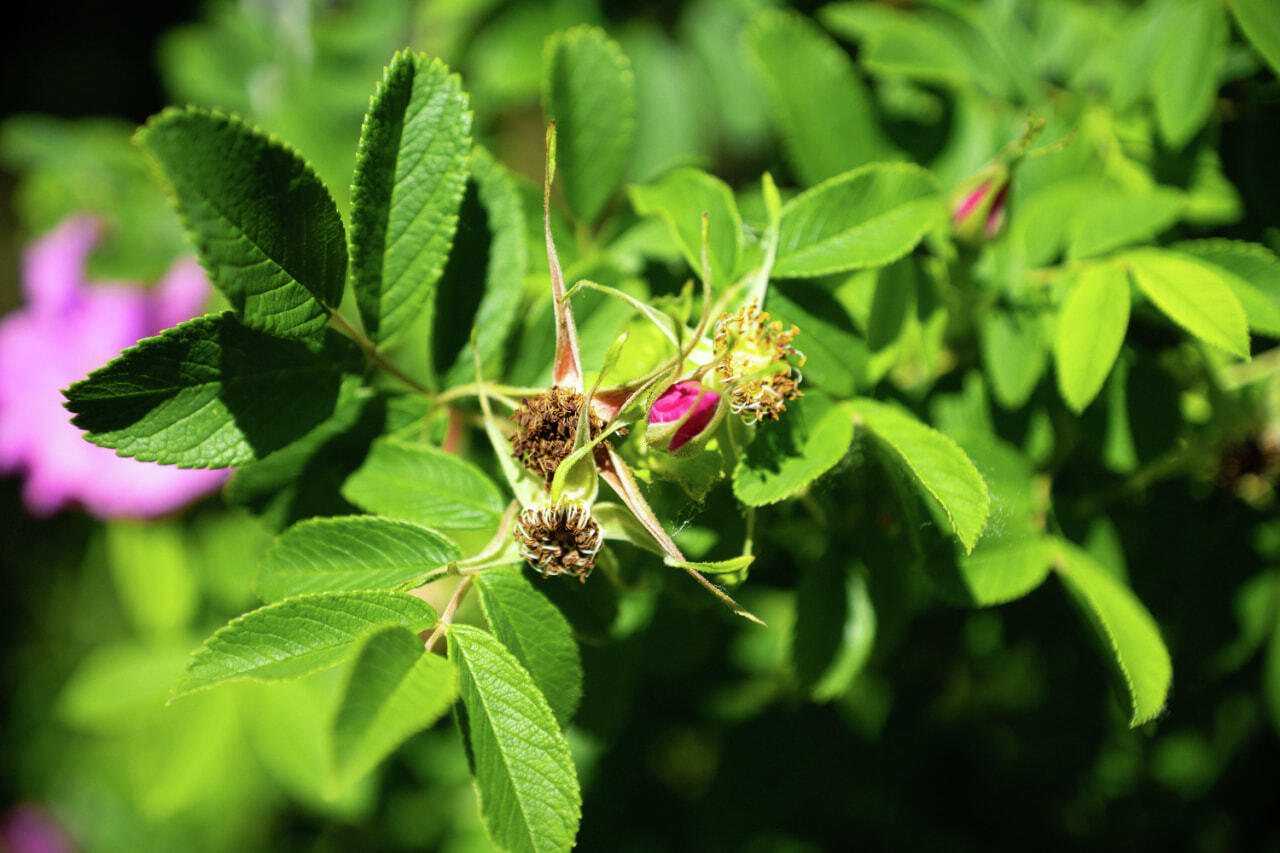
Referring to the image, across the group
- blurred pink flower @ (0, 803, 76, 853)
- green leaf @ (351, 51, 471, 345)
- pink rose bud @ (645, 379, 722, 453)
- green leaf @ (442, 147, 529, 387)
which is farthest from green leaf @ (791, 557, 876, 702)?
blurred pink flower @ (0, 803, 76, 853)

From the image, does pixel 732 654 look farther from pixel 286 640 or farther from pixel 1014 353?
pixel 286 640

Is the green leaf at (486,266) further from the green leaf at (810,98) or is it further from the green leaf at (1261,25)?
the green leaf at (1261,25)

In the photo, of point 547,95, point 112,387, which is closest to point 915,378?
point 547,95

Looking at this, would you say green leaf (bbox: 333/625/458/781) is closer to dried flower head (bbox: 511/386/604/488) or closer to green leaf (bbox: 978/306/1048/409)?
dried flower head (bbox: 511/386/604/488)

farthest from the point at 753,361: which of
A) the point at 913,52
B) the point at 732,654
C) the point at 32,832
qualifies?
the point at 32,832

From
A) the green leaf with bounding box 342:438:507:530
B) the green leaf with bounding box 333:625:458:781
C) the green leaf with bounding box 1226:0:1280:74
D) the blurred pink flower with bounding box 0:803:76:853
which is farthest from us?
the blurred pink flower with bounding box 0:803:76:853

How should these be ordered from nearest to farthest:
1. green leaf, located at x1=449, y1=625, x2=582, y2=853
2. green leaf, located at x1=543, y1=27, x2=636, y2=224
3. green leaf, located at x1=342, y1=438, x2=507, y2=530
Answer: green leaf, located at x1=449, y1=625, x2=582, y2=853
green leaf, located at x1=342, y1=438, x2=507, y2=530
green leaf, located at x1=543, y1=27, x2=636, y2=224

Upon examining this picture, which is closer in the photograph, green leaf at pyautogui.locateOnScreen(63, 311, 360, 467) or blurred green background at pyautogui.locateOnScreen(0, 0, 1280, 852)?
green leaf at pyautogui.locateOnScreen(63, 311, 360, 467)
